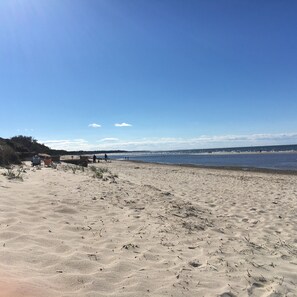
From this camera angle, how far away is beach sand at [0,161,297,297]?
4.11 metres

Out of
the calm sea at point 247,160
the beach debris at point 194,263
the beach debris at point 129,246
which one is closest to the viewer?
the beach debris at point 194,263

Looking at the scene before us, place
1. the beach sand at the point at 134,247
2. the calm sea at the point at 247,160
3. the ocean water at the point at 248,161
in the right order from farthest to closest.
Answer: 1. the calm sea at the point at 247,160
2. the ocean water at the point at 248,161
3. the beach sand at the point at 134,247

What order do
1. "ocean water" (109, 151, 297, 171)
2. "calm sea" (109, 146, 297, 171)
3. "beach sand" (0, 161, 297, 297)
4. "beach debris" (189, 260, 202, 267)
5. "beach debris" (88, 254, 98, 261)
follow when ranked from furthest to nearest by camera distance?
"calm sea" (109, 146, 297, 171), "ocean water" (109, 151, 297, 171), "beach debris" (189, 260, 202, 267), "beach debris" (88, 254, 98, 261), "beach sand" (0, 161, 297, 297)

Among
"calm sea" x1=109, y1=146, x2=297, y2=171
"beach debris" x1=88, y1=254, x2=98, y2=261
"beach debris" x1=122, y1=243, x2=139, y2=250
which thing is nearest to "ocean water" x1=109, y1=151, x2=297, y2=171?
"calm sea" x1=109, y1=146, x2=297, y2=171

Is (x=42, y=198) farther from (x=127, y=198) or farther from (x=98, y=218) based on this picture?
(x=127, y=198)

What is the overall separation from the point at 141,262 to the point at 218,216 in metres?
4.36

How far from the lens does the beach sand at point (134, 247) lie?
13.5 ft

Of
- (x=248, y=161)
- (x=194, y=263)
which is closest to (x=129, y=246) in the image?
(x=194, y=263)

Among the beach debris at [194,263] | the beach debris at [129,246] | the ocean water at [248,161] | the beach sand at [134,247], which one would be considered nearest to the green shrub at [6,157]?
the beach sand at [134,247]

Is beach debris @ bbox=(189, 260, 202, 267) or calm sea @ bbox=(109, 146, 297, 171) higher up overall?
calm sea @ bbox=(109, 146, 297, 171)

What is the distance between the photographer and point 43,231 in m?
5.74

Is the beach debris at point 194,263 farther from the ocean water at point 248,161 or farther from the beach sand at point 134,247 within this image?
the ocean water at point 248,161

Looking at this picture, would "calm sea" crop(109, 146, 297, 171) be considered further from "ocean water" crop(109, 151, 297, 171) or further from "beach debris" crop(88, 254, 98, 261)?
"beach debris" crop(88, 254, 98, 261)

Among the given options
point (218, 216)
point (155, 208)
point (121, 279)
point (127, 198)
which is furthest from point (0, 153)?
point (121, 279)
